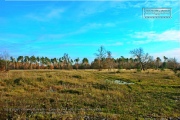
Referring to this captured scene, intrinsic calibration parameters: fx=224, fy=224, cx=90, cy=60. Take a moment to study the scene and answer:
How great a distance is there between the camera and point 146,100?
13.6m

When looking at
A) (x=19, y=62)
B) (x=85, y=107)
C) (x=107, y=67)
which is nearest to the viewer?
(x=85, y=107)

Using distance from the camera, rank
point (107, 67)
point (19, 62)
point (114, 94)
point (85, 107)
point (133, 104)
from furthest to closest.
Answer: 1. point (19, 62)
2. point (107, 67)
3. point (114, 94)
4. point (133, 104)
5. point (85, 107)

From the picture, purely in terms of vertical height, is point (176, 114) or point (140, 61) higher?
point (140, 61)

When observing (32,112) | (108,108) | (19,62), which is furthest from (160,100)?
(19,62)

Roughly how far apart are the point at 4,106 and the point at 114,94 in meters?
6.92

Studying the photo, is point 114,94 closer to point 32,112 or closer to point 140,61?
point 32,112

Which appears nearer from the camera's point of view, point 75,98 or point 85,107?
point 85,107

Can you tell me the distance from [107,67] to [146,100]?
55.8 meters

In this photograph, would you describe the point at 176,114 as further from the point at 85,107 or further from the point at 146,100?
the point at 85,107

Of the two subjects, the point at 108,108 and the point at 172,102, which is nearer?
the point at 108,108

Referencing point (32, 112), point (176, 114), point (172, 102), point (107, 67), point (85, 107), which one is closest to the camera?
point (32, 112)

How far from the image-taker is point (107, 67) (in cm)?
6938

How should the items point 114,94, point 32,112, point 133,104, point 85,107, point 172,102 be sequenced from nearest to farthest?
point 32,112, point 85,107, point 133,104, point 172,102, point 114,94

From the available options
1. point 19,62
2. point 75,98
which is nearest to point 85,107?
point 75,98
